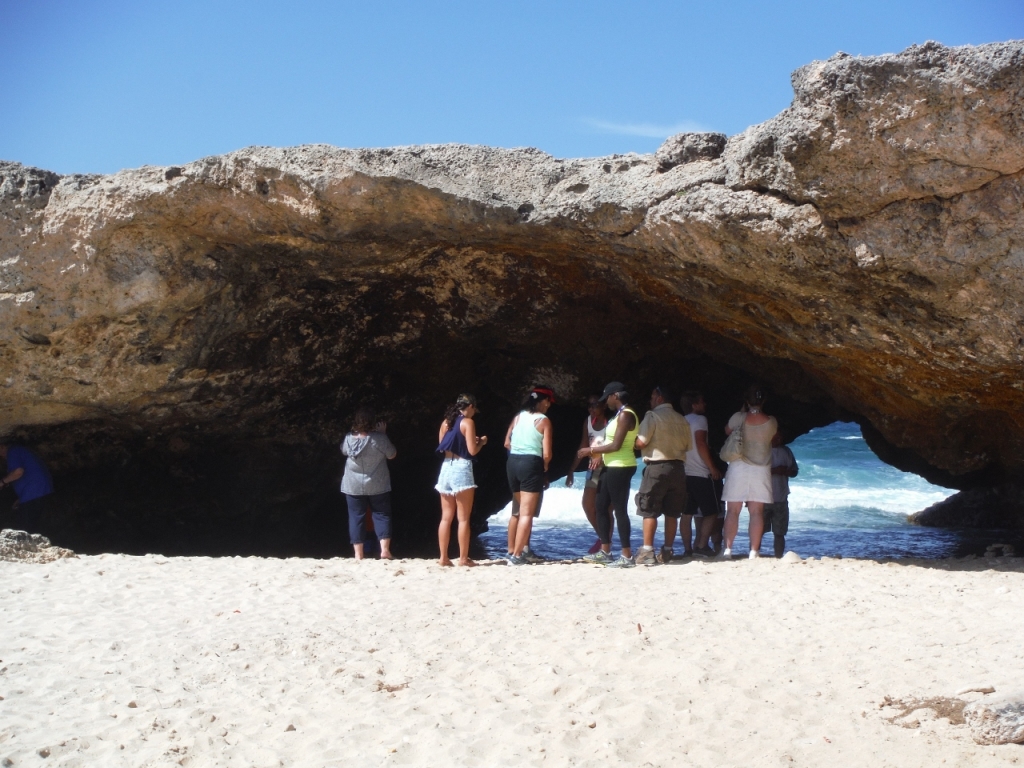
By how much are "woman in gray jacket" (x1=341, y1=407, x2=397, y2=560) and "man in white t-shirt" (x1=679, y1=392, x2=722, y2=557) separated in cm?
273

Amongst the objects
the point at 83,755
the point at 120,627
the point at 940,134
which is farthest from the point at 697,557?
the point at 83,755

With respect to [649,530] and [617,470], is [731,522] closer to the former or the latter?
[649,530]

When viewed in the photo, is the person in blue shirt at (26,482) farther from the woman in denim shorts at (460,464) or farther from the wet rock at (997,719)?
the wet rock at (997,719)

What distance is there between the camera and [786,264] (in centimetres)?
671

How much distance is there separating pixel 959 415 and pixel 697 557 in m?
2.69

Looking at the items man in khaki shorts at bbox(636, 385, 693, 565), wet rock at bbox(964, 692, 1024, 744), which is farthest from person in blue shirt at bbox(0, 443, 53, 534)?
wet rock at bbox(964, 692, 1024, 744)

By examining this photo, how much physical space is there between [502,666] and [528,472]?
9.76 feet

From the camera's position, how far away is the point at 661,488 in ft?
A: 24.8

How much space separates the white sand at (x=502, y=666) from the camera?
3834 millimetres

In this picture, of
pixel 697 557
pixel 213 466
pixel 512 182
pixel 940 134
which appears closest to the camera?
pixel 940 134

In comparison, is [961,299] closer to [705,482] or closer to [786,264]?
[786,264]

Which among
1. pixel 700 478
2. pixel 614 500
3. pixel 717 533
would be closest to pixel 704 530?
pixel 700 478

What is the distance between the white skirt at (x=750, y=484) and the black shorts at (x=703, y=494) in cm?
42

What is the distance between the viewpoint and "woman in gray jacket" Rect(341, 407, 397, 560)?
8086 millimetres
